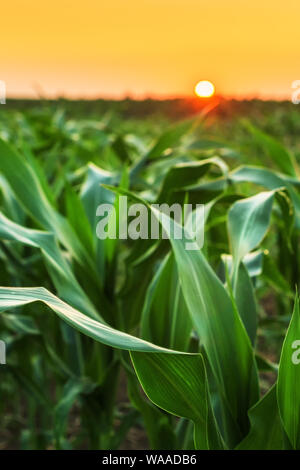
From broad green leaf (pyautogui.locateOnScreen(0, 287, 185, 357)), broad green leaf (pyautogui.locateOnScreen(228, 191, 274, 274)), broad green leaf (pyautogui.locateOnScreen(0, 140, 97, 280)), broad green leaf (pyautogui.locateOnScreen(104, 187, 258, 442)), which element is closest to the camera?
broad green leaf (pyautogui.locateOnScreen(0, 287, 185, 357))

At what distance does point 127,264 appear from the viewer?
96 centimetres

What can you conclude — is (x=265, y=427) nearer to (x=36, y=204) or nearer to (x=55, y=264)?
(x=55, y=264)

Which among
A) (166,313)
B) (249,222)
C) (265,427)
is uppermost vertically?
(249,222)

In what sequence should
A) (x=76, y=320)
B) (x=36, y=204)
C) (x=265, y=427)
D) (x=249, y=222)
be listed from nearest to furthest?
1. (x=76, y=320)
2. (x=265, y=427)
3. (x=249, y=222)
4. (x=36, y=204)

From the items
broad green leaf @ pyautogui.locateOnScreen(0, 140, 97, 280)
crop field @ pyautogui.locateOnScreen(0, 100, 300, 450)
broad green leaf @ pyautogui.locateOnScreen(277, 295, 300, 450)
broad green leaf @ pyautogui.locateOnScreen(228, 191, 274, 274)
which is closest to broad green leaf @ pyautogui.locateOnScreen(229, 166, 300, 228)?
crop field @ pyautogui.locateOnScreen(0, 100, 300, 450)

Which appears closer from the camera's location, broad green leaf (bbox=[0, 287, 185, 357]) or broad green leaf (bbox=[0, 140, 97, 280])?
broad green leaf (bbox=[0, 287, 185, 357])

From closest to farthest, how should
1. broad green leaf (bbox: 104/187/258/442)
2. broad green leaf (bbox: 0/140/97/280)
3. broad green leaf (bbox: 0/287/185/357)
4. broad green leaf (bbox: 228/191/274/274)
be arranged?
broad green leaf (bbox: 0/287/185/357), broad green leaf (bbox: 104/187/258/442), broad green leaf (bbox: 228/191/274/274), broad green leaf (bbox: 0/140/97/280)

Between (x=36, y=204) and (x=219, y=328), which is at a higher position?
(x=36, y=204)

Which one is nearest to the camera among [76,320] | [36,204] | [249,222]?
[76,320]

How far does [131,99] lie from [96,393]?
25.2 m

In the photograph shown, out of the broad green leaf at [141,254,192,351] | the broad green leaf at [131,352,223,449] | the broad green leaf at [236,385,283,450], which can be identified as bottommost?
the broad green leaf at [236,385,283,450]

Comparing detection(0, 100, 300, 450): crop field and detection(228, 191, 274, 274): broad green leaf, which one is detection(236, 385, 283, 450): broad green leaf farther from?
detection(228, 191, 274, 274): broad green leaf

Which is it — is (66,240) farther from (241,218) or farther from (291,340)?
(291,340)

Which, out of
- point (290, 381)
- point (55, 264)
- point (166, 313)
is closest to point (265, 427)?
point (290, 381)
